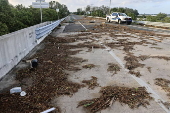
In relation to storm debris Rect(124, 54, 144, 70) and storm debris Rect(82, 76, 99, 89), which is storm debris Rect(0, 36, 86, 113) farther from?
storm debris Rect(124, 54, 144, 70)

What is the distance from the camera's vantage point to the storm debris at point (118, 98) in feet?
11.6

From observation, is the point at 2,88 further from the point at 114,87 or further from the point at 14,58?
the point at 114,87

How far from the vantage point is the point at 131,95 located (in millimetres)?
3982

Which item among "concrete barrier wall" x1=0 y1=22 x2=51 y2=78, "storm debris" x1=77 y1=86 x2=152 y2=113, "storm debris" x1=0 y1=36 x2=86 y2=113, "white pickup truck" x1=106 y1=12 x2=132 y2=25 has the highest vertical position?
"white pickup truck" x1=106 y1=12 x2=132 y2=25

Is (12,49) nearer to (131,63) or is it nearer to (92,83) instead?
(92,83)

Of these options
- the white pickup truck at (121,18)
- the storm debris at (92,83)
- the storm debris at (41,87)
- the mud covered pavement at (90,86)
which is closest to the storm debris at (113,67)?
the mud covered pavement at (90,86)

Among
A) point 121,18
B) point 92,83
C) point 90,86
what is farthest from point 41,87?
point 121,18

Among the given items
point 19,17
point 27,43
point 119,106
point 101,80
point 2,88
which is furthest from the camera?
Result: point 19,17

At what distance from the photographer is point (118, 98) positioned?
3.84 metres

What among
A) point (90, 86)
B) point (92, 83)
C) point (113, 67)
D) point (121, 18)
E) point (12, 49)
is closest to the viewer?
point (90, 86)

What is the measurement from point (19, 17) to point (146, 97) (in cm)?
1144

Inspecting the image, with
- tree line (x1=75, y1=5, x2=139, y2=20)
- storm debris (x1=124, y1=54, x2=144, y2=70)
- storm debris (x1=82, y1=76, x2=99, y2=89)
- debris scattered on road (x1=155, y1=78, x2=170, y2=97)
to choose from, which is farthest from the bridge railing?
tree line (x1=75, y1=5, x2=139, y2=20)

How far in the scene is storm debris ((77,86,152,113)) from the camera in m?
3.53

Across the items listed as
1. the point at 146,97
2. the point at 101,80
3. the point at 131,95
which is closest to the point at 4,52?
the point at 101,80
